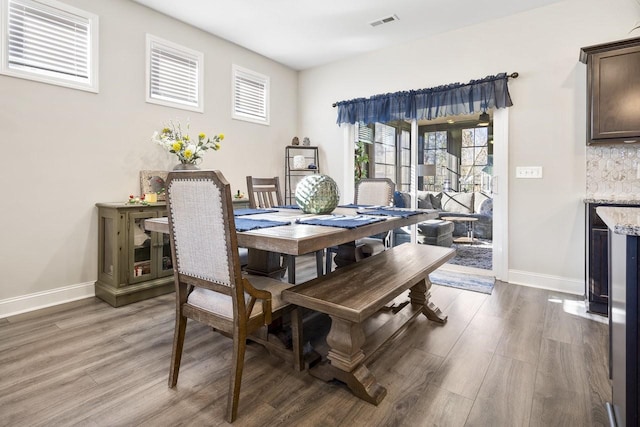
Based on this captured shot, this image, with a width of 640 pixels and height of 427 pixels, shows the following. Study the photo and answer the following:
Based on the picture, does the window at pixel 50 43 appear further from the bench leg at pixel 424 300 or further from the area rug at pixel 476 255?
the area rug at pixel 476 255

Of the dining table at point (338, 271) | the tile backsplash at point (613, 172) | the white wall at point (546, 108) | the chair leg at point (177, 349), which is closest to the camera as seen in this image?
the dining table at point (338, 271)

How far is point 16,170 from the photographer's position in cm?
267

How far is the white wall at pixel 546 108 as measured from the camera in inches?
125

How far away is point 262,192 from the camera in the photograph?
11.5 feet

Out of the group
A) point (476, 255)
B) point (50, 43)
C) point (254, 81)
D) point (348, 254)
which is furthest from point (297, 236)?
point (254, 81)

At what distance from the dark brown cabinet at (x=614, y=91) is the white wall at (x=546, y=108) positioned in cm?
35

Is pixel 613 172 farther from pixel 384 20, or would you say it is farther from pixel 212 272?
pixel 212 272

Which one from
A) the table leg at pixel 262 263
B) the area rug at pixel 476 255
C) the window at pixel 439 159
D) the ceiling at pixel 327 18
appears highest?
the ceiling at pixel 327 18

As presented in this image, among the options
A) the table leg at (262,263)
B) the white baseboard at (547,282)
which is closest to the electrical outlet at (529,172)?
the white baseboard at (547,282)

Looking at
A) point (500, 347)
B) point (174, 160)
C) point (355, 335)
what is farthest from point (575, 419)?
point (174, 160)

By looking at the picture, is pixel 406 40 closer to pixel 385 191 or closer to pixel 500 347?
pixel 385 191

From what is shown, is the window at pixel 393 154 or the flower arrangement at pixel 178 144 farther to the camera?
the window at pixel 393 154

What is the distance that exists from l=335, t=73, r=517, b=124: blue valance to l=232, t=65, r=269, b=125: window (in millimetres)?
1060

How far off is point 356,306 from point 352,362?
0.33 meters
